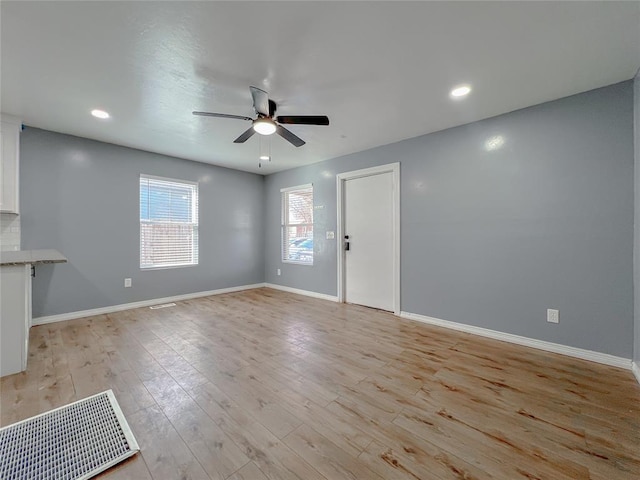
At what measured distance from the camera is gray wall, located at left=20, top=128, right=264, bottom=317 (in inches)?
130

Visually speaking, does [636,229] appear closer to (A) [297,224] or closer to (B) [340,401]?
(B) [340,401]

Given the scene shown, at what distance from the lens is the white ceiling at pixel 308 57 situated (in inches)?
62.1

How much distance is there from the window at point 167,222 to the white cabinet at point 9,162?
1340 millimetres

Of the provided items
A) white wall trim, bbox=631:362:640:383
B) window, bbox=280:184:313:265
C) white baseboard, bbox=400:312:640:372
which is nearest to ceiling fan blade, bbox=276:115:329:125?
window, bbox=280:184:313:265

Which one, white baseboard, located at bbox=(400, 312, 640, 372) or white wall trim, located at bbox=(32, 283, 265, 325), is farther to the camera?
white wall trim, located at bbox=(32, 283, 265, 325)

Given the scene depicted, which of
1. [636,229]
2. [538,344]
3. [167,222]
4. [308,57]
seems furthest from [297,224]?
[636,229]

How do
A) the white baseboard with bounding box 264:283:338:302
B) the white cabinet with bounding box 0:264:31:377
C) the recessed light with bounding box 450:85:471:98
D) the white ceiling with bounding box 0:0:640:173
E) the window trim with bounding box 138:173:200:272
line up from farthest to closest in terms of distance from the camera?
1. the white baseboard with bounding box 264:283:338:302
2. the window trim with bounding box 138:173:200:272
3. the recessed light with bounding box 450:85:471:98
4. the white cabinet with bounding box 0:264:31:377
5. the white ceiling with bounding box 0:0:640:173

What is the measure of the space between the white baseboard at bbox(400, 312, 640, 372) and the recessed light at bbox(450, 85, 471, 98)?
256cm

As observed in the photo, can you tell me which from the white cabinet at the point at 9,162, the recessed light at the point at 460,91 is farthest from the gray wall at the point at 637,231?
the white cabinet at the point at 9,162

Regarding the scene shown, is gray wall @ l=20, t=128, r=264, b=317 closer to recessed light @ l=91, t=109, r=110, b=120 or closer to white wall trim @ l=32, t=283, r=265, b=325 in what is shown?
white wall trim @ l=32, t=283, r=265, b=325

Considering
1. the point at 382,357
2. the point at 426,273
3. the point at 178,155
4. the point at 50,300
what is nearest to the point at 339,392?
the point at 382,357

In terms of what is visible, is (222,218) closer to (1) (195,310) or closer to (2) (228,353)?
(1) (195,310)

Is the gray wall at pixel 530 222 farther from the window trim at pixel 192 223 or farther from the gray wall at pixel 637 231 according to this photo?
the window trim at pixel 192 223

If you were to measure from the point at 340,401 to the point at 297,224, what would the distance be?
3.82 m
